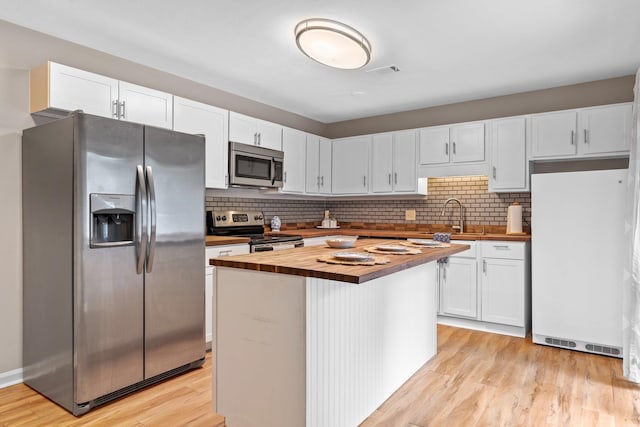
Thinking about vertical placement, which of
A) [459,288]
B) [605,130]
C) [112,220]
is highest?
[605,130]

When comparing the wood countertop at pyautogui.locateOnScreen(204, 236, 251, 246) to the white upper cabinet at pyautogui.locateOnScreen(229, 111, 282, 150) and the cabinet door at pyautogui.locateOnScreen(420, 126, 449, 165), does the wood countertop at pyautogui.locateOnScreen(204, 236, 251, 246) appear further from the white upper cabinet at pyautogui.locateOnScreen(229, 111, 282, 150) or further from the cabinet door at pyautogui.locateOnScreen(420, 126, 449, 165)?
the cabinet door at pyautogui.locateOnScreen(420, 126, 449, 165)

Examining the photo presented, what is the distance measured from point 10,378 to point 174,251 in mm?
1378

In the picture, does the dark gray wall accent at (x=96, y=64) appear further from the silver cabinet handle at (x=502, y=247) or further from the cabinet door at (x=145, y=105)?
the silver cabinet handle at (x=502, y=247)

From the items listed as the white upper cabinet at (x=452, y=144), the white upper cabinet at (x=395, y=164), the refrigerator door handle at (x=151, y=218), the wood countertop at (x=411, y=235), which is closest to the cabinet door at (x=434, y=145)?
the white upper cabinet at (x=452, y=144)

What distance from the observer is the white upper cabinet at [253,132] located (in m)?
3.95

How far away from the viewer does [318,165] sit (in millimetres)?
5168

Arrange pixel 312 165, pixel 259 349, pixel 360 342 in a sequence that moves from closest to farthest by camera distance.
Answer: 1. pixel 259 349
2. pixel 360 342
3. pixel 312 165

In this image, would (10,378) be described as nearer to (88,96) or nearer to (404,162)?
(88,96)

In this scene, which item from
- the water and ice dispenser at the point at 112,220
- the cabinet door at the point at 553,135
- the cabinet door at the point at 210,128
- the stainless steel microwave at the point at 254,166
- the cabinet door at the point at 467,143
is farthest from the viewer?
the cabinet door at the point at 467,143

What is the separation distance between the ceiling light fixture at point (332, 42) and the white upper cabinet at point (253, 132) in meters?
1.45

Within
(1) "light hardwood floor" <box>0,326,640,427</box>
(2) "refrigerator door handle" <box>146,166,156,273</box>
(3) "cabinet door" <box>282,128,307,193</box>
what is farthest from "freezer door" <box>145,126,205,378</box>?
(3) "cabinet door" <box>282,128,307,193</box>

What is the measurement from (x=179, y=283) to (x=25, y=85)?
1.76m

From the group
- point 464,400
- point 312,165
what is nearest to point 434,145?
point 312,165

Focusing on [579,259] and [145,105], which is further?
[579,259]
